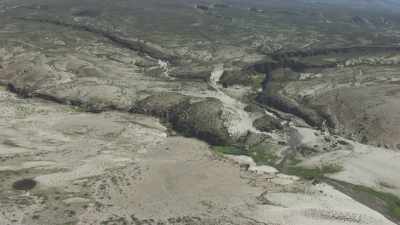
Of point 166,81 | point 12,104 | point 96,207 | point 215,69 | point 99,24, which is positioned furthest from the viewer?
point 99,24

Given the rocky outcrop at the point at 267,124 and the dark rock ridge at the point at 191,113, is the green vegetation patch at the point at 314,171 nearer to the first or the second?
the dark rock ridge at the point at 191,113

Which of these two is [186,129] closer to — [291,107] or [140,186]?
[291,107]

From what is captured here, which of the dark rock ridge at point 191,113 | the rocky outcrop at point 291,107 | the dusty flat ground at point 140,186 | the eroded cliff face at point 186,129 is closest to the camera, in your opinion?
the dusty flat ground at point 140,186

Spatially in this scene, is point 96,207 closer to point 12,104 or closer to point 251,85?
point 12,104

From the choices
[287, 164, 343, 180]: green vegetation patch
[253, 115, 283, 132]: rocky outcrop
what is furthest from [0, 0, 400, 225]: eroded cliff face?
[287, 164, 343, 180]: green vegetation patch

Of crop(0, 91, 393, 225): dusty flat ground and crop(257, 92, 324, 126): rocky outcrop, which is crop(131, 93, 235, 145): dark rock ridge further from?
crop(257, 92, 324, 126): rocky outcrop

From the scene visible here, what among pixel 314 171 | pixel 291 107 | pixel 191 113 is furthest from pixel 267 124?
pixel 314 171

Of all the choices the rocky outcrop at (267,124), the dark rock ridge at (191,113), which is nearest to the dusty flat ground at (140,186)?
the dark rock ridge at (191,113)

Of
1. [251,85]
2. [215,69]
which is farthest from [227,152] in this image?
[215,69]
